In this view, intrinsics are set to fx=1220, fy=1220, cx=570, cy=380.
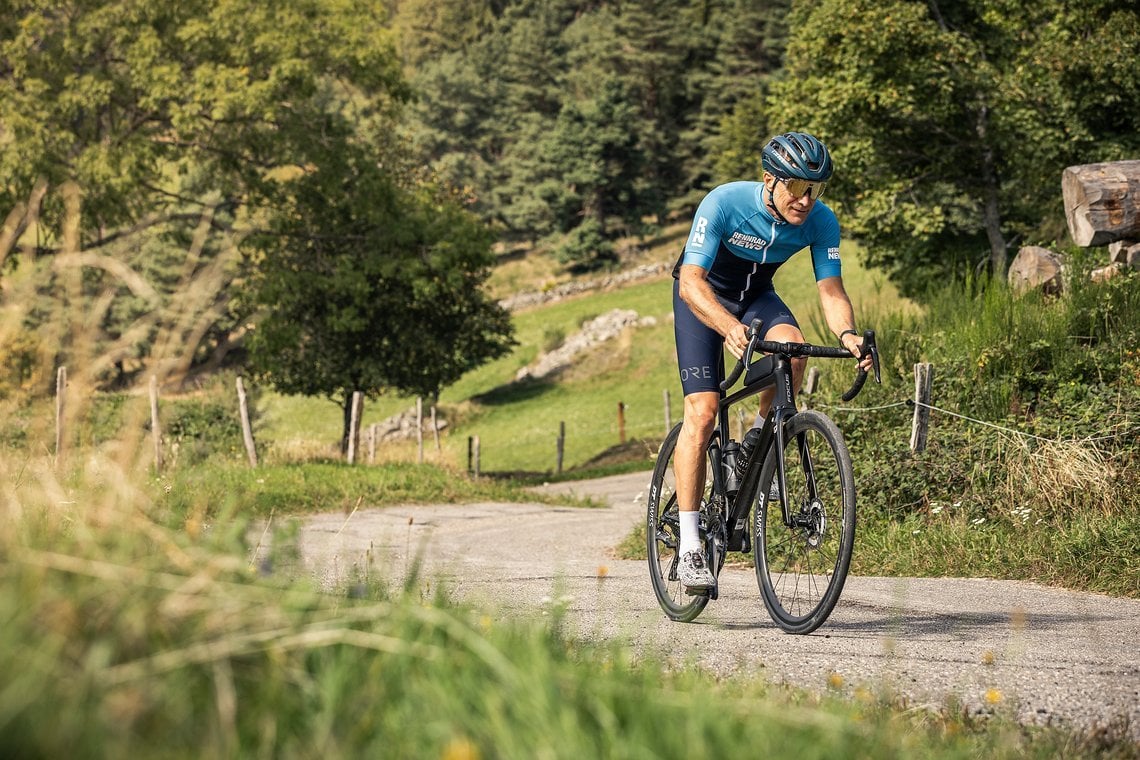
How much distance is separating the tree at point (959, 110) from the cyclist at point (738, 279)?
19452 mm

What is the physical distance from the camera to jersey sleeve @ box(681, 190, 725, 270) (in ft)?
19.0

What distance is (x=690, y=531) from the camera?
594cm

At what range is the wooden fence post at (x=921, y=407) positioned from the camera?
10180mm

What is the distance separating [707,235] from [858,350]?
2.93 ft

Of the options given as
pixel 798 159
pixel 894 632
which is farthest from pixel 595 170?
pixel 894 632

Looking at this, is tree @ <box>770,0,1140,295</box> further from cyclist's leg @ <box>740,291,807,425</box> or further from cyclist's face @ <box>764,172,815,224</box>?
cyclist's face @ <box>764,172,815,224</box>

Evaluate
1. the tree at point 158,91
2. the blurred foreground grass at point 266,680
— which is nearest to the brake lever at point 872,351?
the blurred foreground grass at point 266,680

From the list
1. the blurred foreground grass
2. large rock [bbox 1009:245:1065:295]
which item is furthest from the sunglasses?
large rock [bbox 1009:245:1065:295]

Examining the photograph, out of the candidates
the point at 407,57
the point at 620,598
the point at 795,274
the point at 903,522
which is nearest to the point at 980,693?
the point at 620,598

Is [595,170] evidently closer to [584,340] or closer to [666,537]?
[584,340]

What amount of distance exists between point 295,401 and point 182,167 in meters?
29.5

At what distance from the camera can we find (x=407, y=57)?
12700 centimetres

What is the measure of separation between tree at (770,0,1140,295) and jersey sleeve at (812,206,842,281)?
19358 millimetres

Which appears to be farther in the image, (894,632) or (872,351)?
(872,351)
